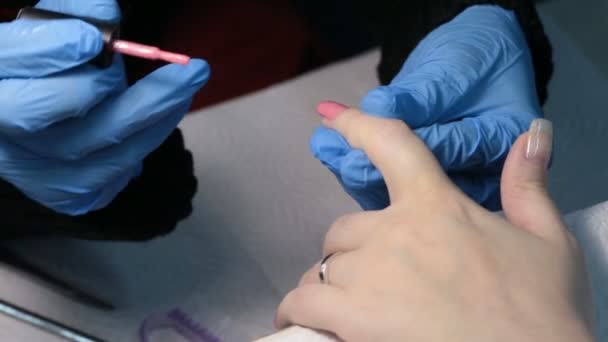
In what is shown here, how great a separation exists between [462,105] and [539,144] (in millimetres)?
131

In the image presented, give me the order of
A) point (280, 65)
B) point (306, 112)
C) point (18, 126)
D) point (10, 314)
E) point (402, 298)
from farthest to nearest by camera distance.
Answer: point (280, 65)
point (306, 112)
point (10, 314)
point (18, 126)
point (402, 298)

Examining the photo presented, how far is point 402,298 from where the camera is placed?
377 mm

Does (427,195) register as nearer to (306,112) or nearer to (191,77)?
(191,77)

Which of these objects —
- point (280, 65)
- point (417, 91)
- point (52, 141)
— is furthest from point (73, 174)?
point (280, 65)

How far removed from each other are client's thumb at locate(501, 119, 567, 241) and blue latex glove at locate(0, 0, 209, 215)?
0.87 feet

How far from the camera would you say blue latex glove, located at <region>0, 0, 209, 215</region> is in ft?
1.58

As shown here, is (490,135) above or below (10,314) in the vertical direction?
Answer: above

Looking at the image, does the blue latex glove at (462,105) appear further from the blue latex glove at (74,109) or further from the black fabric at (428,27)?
the blue latex glove at (74,109)

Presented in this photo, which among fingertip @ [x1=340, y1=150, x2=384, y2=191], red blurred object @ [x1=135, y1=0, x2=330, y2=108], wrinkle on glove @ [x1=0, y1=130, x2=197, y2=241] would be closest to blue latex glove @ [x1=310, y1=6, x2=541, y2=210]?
fingertip @ [x1=340, y1=150, x2=384, y2=191]

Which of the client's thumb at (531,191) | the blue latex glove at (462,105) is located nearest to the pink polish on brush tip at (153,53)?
the blue latex glove at (462,105)

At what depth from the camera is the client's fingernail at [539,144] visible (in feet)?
1.39

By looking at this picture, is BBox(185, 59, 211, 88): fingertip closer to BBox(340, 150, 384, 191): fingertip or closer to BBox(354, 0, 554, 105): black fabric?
BBox(340, 150, 384, 191): fingertip

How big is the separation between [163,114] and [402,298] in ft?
0.90

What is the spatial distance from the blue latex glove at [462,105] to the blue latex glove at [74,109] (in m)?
0.15
